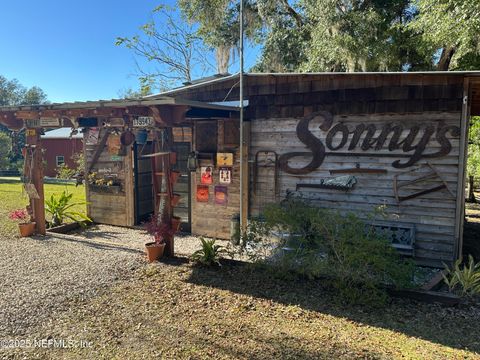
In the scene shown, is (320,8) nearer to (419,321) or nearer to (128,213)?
(128,213)

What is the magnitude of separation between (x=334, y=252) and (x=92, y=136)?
257 inches

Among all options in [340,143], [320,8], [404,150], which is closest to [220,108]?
[340,143]

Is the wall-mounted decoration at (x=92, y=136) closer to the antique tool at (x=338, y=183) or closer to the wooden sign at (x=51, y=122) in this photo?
the wooden sign at (x=51, y=122)

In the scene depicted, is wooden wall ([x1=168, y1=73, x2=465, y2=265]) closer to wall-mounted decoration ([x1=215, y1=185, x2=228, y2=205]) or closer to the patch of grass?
wall-mounted decoration ([x1=215, y1=185, x2=228, y2=205])

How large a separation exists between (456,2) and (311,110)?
219 inches

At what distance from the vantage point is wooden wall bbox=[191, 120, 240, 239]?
273 inches

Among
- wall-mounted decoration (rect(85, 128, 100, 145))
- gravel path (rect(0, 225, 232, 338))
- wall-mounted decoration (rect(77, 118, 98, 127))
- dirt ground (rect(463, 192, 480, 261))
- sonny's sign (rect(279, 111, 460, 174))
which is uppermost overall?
wall-mounted decoration (rect(77, 118, 98, 127))

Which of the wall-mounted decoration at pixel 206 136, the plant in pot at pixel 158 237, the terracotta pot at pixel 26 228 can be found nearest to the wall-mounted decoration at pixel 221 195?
the wall-mounted decoration at pixel 206 136

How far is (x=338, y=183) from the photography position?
5941 mm

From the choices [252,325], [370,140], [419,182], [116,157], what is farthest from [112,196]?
[419,182]

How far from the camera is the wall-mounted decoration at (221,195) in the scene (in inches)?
278

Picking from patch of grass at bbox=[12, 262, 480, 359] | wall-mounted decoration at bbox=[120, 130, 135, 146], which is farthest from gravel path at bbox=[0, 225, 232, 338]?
wall-mounted decoration at bbox=[120, 130, 135, 146]

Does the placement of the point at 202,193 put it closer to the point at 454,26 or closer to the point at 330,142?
the point at 330,142

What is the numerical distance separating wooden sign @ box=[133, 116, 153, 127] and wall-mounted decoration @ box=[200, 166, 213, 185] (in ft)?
5.91
